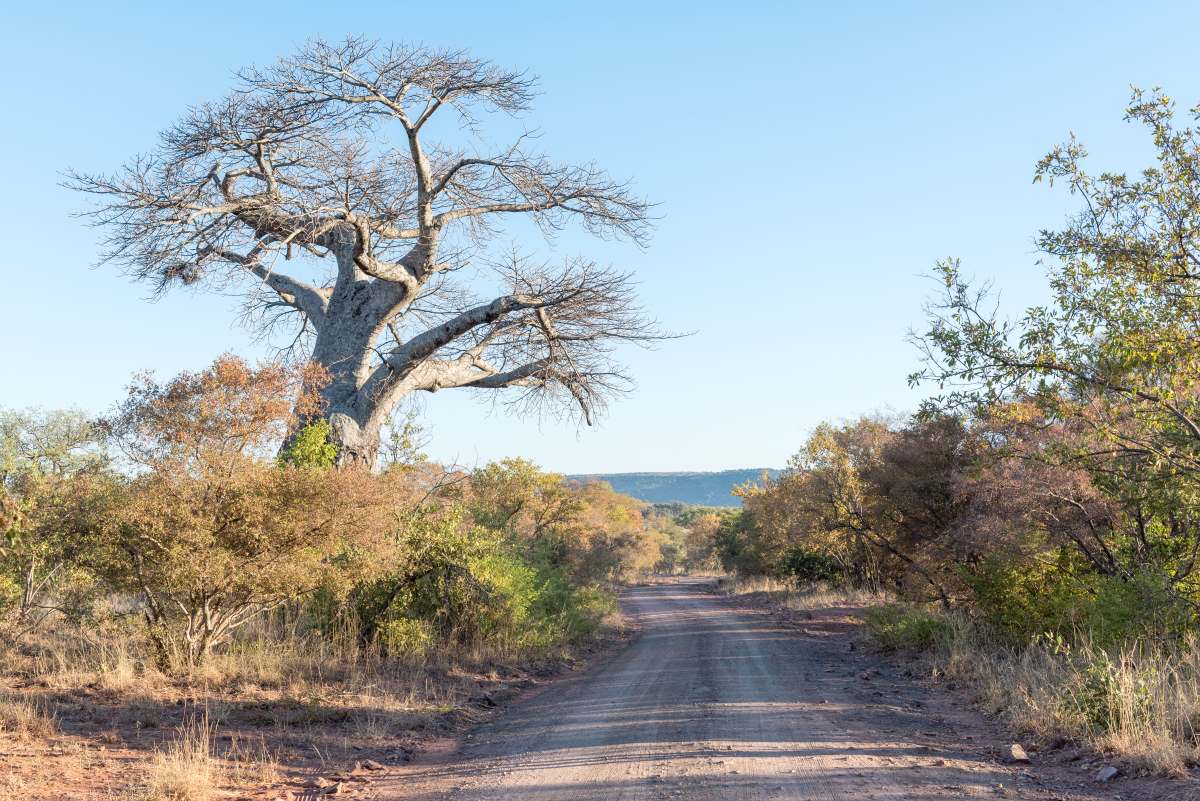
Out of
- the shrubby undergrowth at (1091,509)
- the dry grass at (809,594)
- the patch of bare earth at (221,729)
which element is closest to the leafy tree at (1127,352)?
the shrubby undergrowth at (1091,509)

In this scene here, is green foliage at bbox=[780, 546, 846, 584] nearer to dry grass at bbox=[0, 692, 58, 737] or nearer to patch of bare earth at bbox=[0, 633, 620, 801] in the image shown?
patch of bare earth at bbox=[0, 633, 620, 801]

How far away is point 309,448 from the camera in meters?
11.2

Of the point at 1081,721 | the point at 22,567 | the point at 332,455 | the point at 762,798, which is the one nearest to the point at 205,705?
the point at 22,567

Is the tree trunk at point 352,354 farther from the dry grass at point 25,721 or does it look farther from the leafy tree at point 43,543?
the dry grass at point 25,721

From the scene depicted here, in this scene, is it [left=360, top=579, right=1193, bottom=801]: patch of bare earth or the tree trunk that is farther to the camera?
the tree trunk

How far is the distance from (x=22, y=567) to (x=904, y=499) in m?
13.4

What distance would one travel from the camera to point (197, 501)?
8.07 metres

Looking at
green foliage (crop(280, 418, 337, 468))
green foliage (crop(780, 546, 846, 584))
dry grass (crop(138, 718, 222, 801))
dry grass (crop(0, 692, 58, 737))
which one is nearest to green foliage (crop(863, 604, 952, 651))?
green foliage (crop(280, 418, 337, 468))

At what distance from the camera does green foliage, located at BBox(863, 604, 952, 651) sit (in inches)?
485

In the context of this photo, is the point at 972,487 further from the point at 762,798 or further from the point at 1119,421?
the point at 762,798

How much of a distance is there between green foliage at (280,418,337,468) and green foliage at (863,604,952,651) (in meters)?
9.25

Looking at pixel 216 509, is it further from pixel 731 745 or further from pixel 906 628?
pixel 906 628

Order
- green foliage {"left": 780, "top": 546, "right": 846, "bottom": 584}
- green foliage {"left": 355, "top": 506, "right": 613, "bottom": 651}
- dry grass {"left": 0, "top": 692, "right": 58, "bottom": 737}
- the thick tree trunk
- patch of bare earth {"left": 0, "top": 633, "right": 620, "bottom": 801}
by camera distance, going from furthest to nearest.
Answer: green foliage {"left": 780, "top": 546, "right": 846, "bottom": 584} → the thick tree trunk → green foliage {"left": 355, "top": 506, "right": 613, "bottom": 651} → dry grass {"left": 0, "top": 692, "right": 58, "bottom": 737} → patch of bare earth {"left": 0, "top": 633, "right": 620, "bottom": 801}

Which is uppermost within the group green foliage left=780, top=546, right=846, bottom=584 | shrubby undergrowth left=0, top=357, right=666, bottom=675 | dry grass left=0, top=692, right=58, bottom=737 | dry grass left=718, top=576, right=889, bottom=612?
shrubby undergrowth left=0, top=357, right=666, bottom=675
